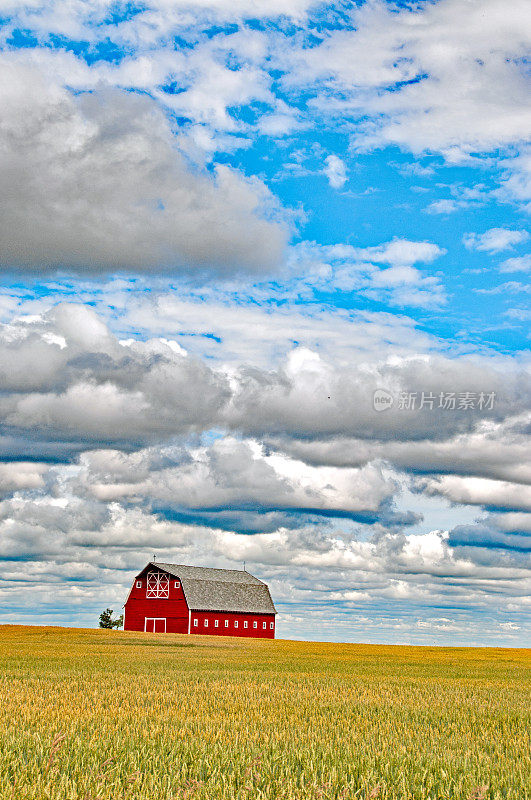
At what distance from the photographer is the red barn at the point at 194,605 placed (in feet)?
330

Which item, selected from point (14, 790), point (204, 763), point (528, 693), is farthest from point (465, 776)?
point (528, 693)

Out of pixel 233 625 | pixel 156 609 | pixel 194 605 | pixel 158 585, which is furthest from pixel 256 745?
pixel 233 625

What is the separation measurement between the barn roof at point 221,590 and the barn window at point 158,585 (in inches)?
55.6

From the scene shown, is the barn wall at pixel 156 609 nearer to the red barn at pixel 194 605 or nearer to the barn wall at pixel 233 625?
the red barn at pixel 194 605

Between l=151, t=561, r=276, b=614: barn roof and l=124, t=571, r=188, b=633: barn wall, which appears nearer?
l=124, t=571, r=188, b=633: barn wall

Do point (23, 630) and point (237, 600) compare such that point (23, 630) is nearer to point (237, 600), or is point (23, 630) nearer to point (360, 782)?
point (237, 600)

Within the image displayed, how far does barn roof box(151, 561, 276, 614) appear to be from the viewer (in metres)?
102

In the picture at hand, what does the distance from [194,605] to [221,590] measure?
7.45m

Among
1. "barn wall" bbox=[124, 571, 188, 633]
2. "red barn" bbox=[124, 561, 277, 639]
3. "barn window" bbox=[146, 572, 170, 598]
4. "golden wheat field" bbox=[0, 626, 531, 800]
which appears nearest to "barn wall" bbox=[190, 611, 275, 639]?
"red barn" bbox=[124, 561, 277, 639]

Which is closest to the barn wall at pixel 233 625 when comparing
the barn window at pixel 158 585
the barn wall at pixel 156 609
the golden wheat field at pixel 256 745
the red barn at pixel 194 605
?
the red barn at pixel 194 605

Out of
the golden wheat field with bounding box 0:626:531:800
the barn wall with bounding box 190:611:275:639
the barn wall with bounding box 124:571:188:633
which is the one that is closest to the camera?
the golden wheat field with bounding box 0:626:531:800

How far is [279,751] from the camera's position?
34.9ft

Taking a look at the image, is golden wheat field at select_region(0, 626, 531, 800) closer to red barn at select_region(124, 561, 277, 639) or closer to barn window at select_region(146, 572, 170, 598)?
red barn at select_region(124, 561, 277, 639)

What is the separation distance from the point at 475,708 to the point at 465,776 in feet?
30.7
